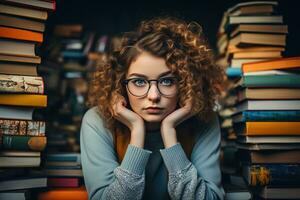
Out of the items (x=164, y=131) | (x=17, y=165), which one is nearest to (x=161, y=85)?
(x=164, y=131)

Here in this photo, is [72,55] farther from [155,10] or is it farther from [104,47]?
[155,10]

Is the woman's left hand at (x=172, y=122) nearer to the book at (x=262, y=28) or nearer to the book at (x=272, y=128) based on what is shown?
the book at (x=272, y=128)

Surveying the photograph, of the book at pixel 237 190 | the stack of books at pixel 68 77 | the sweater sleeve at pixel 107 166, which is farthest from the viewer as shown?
the stack of books at pixel 68 77

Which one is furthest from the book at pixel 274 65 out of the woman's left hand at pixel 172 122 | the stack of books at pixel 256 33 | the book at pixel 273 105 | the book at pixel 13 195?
the book at pixel 13 195

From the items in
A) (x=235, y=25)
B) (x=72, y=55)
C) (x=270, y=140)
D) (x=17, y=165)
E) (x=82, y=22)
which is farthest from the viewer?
(x=82, y=22)

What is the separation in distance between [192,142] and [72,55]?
1504 mm

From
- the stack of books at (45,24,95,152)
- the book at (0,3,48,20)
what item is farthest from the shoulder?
the stack of books at (45,24,95,152)

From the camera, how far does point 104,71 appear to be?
171cm

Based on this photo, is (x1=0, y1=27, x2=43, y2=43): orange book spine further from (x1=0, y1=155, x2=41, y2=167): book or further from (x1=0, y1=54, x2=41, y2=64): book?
(x1=0, y1=155, x2=41, y2=167): book

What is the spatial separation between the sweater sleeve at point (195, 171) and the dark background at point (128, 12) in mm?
1503

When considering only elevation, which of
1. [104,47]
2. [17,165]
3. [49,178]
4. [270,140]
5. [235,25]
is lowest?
[49,178]

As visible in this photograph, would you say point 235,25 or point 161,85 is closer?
point 161,85

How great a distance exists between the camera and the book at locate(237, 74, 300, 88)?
5.38ft

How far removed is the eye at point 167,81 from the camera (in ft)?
4.92
